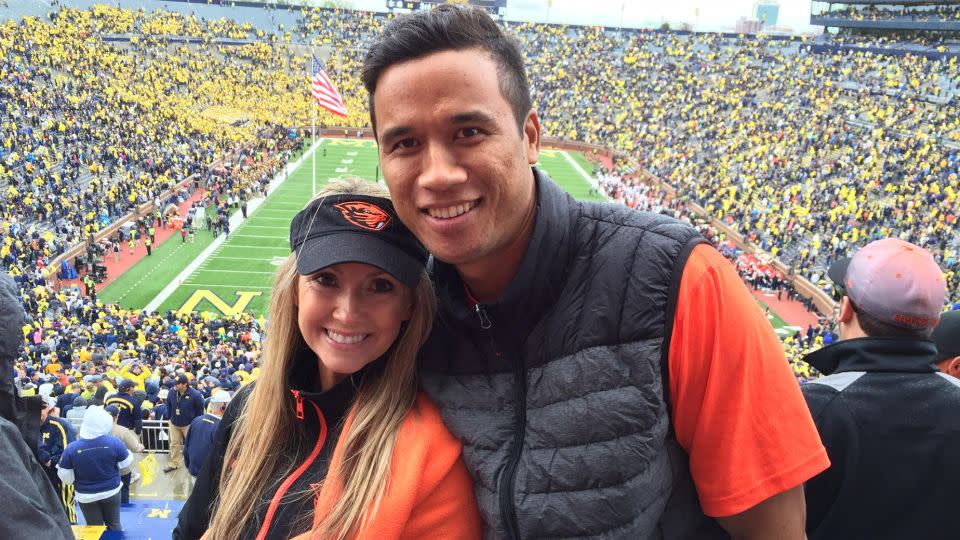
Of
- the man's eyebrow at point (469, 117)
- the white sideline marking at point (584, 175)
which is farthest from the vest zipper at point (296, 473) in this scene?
the white sideline marking at point (584, 175)

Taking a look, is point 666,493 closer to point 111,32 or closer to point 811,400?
point 811,400

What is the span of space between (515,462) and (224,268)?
59.9ft

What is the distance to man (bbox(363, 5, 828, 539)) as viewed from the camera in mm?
1305

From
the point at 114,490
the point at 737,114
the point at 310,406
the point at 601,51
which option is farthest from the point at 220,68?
the point at 310,406

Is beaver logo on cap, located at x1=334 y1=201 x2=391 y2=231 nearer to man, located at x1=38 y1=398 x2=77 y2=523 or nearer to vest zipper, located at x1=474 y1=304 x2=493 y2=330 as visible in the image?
vest zipper, located at x1=474 y1=304 x2=493 y2=330

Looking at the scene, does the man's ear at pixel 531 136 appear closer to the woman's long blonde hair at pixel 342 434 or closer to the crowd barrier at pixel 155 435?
the woman's long blonde hair at pixel 342 434

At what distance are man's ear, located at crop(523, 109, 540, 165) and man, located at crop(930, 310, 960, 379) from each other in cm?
185

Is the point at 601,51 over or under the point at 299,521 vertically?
over

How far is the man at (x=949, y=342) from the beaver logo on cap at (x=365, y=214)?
2.12m

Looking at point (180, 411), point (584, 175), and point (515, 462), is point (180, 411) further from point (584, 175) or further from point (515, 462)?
point (584, 175)

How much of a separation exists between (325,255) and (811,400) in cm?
141

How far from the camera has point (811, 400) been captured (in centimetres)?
185

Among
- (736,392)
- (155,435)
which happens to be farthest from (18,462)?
(155,435)

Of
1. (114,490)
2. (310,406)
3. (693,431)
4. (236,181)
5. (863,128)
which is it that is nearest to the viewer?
(693,431)
